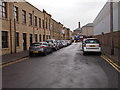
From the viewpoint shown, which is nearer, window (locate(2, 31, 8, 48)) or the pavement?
the pavement

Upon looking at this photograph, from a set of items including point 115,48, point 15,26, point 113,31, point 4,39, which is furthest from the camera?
point 113,31

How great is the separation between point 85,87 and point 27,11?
19.0m

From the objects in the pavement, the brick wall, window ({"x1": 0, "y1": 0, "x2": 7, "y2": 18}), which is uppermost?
window ({"x1": 0, "y1": 0, "x2": 7, "y2": 18})

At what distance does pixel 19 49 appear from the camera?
1797cm

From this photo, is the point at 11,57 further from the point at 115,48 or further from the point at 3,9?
the point at 115,48

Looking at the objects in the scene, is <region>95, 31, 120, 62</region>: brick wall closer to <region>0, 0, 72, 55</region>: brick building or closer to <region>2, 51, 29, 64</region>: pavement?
<region>2, 51, 29, 64</region>: pavement

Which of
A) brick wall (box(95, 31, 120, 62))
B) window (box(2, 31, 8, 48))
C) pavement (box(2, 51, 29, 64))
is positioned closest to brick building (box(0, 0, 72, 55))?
window (box(2, 31, 8, 48))

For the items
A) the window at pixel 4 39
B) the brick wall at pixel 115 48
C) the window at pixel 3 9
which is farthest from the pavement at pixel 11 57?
the brick wall at pixel 115 48

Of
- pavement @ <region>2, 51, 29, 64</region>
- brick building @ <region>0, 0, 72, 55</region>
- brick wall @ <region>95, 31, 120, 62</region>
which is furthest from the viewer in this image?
brick building @ <region>0, 0, 72, 55</region>

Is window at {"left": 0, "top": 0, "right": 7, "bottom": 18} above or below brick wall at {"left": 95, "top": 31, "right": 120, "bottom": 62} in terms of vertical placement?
above

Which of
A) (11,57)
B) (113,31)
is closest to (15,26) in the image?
(11,57)

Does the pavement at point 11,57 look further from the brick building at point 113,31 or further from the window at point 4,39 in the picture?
the brick building at point 113,31

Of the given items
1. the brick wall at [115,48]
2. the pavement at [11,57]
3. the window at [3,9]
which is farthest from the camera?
the window at [3,9]

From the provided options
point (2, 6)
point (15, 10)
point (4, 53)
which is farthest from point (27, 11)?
point (4, 53)
